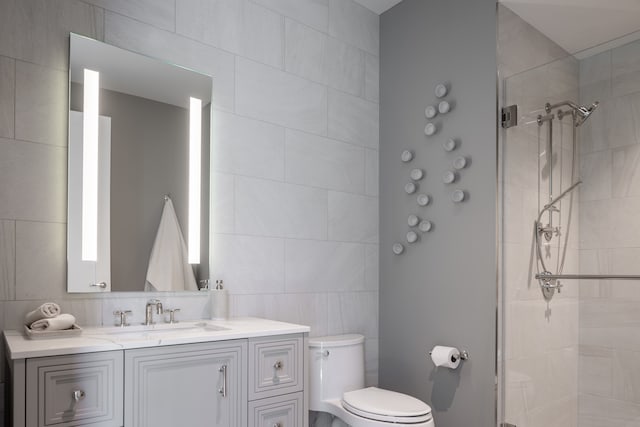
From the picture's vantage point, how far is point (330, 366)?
245cm

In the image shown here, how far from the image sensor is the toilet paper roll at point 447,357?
2393 millimetres

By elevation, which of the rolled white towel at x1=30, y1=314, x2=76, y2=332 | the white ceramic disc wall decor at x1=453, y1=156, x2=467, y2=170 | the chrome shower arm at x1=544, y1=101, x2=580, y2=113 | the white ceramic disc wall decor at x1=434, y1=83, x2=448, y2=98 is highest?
the white ceramic disc wall decor at x1=434, y1=83, x2=448, y2=98

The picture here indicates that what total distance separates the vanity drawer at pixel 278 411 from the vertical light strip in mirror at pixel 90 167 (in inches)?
33.6

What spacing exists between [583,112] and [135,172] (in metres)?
1.88

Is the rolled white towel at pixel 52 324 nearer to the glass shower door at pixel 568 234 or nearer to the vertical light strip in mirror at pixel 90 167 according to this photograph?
the vertical light strip in mirror at pixel 90 167

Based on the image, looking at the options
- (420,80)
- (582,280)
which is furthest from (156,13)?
(582,280)

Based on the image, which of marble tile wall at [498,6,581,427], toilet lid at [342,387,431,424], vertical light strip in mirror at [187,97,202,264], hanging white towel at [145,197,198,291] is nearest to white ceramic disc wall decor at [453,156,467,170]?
marble tile wall at [498,6,581,427]

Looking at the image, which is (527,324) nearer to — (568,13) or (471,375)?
(471,375)

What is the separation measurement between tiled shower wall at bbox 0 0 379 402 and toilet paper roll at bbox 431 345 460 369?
55 cm

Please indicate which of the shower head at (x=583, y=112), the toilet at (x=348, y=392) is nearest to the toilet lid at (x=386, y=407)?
the toilet at (x=348, y=392)

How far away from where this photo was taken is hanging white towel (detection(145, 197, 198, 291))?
81.2 inches

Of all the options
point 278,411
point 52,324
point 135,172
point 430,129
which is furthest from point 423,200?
point 52,324

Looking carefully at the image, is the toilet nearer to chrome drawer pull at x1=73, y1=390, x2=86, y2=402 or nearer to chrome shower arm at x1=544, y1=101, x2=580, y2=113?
chrome drawer pull at x1=73, y1=390, x2=86, y2=402

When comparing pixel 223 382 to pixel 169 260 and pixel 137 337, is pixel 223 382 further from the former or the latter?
pixel 169 260
